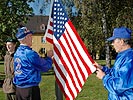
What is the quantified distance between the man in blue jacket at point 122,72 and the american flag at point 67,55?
839 millimetres

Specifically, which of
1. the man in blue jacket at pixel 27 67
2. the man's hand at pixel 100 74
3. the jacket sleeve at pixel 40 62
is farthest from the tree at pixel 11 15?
the man's hand at pixel 100 74

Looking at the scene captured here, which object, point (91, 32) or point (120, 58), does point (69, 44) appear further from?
point (91, 32)

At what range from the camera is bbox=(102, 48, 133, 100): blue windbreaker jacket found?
4.24 metres

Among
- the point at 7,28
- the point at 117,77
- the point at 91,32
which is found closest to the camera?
the point at 117,77

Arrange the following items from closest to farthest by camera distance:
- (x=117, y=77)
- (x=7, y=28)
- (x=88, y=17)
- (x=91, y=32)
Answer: (x=117, y=77)
(x=7, y=28)
(x=88, y=17)
(x=91, y=32)

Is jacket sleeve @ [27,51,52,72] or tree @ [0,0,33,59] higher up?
tree @ [0,0,33,59]

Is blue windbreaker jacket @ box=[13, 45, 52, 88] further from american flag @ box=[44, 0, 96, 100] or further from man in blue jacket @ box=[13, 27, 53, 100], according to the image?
american flag @ box=[44, 0, 96, 100]

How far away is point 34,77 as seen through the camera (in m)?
5.77

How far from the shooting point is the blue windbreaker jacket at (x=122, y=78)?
4238 mm

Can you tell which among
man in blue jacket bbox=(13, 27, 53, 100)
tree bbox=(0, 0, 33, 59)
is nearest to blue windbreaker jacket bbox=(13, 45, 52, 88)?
man in blue jacket bbox=(13, 27, 53, 100)

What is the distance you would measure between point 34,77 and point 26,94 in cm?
33

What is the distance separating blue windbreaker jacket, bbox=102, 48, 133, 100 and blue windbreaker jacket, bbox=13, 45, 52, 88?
1413mm

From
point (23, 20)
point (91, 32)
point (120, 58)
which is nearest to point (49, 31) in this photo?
point (120, 58)

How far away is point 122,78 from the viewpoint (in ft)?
13.9
